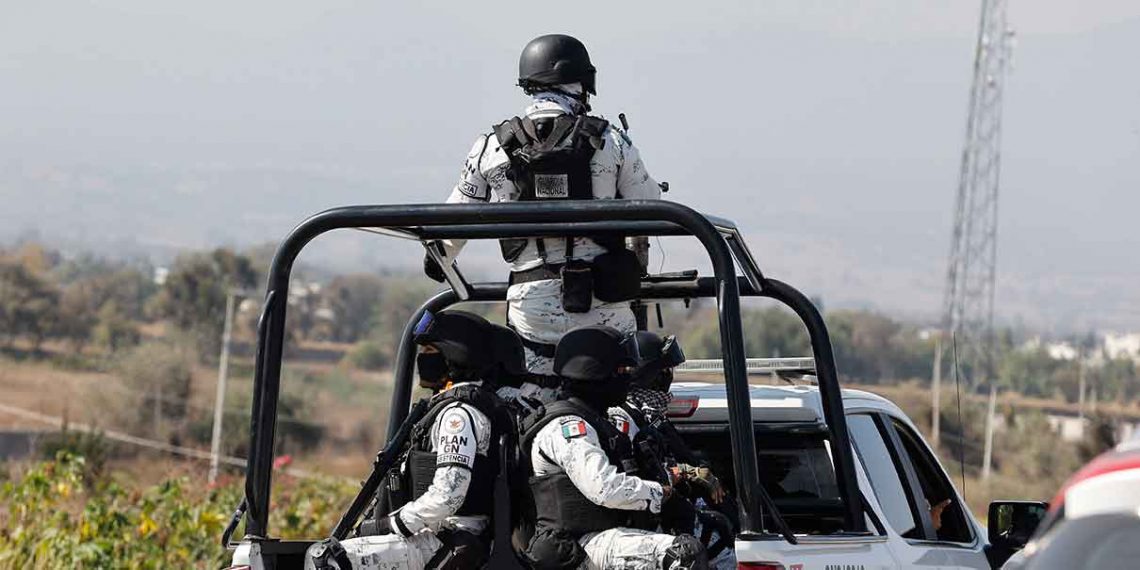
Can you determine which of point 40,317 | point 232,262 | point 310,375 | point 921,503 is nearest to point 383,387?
point 310,375

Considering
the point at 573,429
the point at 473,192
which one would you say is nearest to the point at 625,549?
the point at 573,429

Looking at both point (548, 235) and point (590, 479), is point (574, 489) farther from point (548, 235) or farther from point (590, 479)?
point (548, 235)

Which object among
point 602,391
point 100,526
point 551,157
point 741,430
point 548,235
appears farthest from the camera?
point 100,526

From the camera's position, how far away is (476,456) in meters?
6.29

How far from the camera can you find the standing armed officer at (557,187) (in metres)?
7.09

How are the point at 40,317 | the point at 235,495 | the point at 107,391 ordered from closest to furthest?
the point at 235,495
the point at 107,391
the point at 40,317

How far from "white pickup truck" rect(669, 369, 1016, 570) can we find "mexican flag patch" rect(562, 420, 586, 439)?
48.5 inches

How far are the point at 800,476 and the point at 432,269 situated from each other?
1.70 m

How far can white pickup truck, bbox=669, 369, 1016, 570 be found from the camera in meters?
7.33

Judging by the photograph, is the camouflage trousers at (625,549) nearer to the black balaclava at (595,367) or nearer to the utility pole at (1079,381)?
the black balaclava at (595,367)

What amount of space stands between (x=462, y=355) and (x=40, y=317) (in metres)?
83.7

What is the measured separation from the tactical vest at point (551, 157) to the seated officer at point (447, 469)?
2.32 feet

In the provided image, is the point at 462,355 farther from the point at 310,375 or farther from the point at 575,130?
the point at 310,375

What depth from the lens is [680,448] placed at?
6734mm
